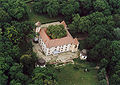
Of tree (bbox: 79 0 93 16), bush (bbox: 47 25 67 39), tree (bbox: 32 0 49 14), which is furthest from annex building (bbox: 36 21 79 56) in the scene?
tree (bbox: 79 0 93 16)

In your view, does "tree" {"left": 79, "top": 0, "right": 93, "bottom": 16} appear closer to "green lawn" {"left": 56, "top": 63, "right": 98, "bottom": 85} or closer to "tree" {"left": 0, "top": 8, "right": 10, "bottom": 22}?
"green lawn" {"left": 56, "top": 63, "right": 98, "bottom": 85}

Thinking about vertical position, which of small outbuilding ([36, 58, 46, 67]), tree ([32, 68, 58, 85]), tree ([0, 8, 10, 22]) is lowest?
tree ([32, 68, 58, 85])

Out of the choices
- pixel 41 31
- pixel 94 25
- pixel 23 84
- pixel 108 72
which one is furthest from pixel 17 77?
pixel 94 25

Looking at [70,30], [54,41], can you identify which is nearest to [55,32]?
[54,41]

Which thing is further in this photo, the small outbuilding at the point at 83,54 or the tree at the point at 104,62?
the small outbuilding at the point at 83,54

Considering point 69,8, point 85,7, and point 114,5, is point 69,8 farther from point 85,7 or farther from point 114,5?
point 114,5

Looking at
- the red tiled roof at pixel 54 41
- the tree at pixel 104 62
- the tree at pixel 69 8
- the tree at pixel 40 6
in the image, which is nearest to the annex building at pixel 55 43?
the red tiled roof at pixel 54 41

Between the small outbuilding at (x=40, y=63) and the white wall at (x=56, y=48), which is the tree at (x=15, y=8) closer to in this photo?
the white wall at (x=56, y=48)
